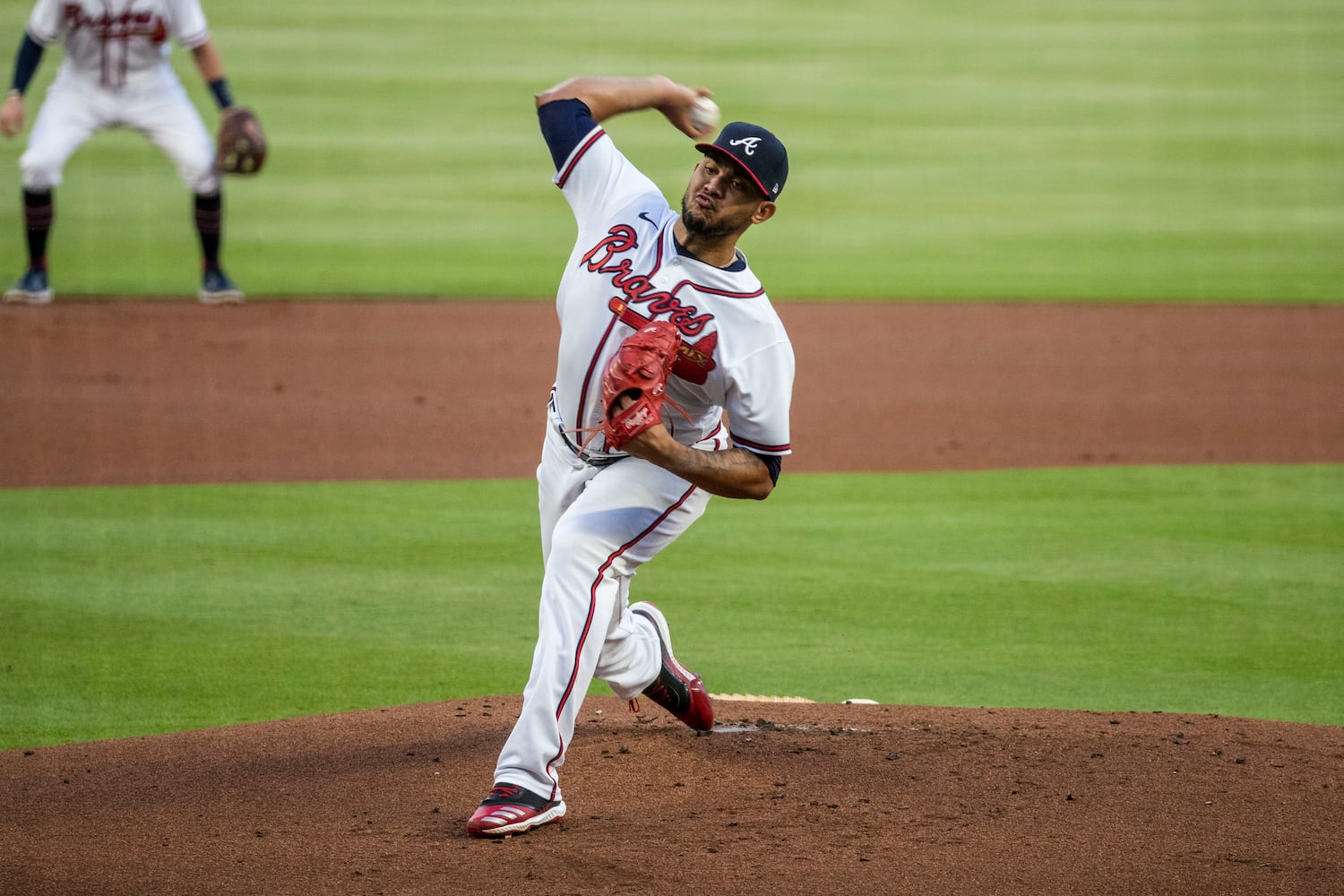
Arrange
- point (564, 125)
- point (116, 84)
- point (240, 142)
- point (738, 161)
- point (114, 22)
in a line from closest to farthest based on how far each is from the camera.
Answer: point (738, 161) < point (564, 125) < point (240, 142) < point (114, 22) < point (116, 84)

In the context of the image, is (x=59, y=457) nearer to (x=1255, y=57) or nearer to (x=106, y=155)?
(x=106, y=155)

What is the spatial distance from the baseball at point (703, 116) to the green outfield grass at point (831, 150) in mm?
9517

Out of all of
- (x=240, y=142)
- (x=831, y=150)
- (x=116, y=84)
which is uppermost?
(x=116, y=84)

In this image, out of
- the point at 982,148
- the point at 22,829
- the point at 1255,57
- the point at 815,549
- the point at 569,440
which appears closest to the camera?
the point at 22,829

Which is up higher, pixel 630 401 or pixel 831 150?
pixel 630 401

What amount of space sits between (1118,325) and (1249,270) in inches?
159

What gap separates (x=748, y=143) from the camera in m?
4.17

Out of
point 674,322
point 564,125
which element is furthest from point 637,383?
point 564,125

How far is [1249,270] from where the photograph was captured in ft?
54.9

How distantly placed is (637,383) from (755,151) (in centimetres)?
69

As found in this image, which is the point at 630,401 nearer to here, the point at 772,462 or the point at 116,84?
the point at 772,462

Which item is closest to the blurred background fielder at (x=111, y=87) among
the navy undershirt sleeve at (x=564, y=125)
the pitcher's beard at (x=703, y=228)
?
the navy undershirt sleeve at (x=564, y=125)

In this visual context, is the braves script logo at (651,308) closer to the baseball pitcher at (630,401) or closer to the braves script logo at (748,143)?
the baseball pitcher at (630,401)

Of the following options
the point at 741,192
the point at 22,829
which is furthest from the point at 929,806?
the point at 22,829
